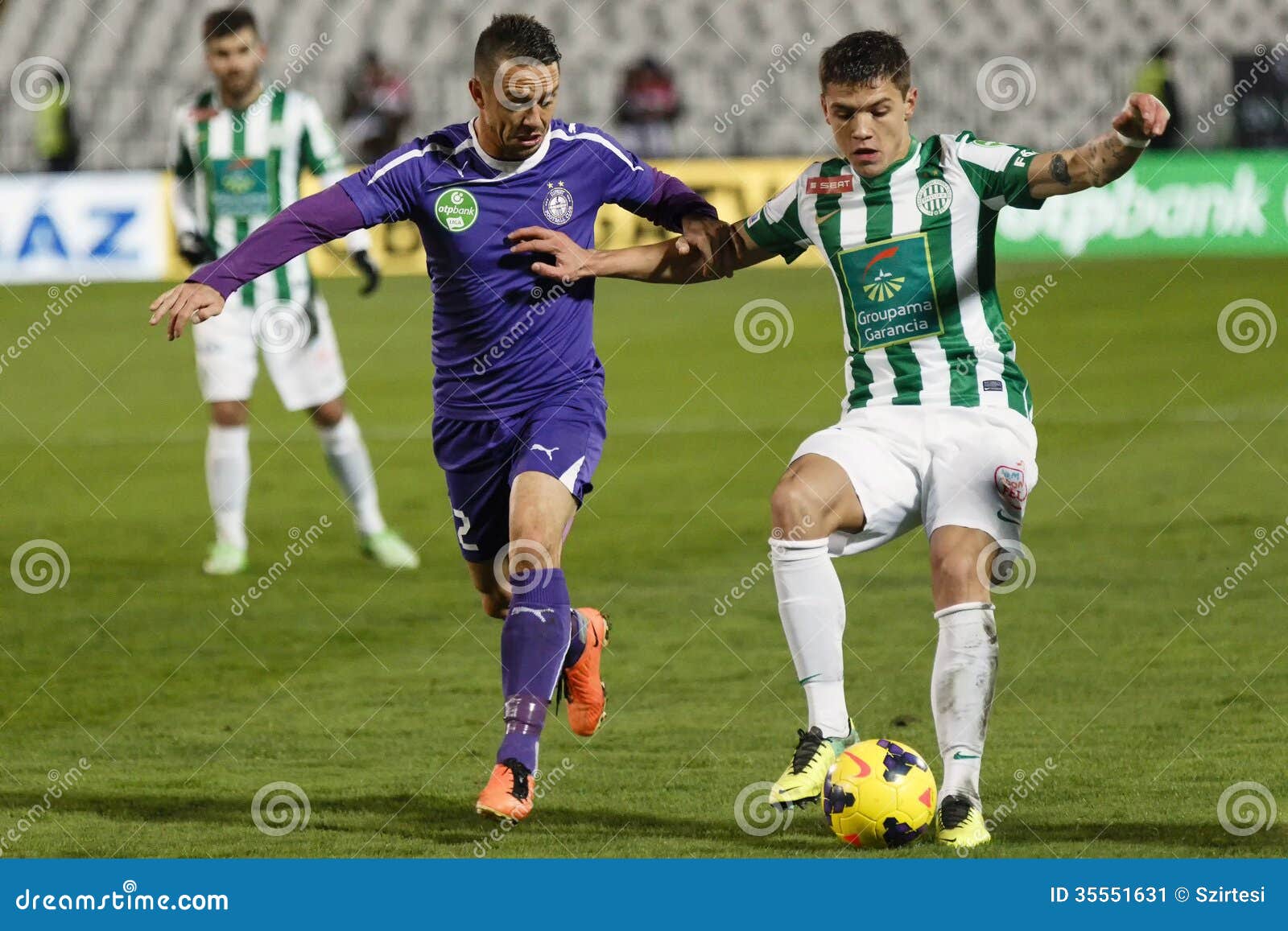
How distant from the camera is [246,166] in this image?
9.67 m

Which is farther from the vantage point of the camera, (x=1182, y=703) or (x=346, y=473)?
(x=346, y=473)

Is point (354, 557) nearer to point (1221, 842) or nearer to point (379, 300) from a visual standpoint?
point (1221, 842)

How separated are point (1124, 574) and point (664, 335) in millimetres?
10215

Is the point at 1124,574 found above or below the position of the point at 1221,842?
above

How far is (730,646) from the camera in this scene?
787cm

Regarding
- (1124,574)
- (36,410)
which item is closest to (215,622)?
(1124,574)

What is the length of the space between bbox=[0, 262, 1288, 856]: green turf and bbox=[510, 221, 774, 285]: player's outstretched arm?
1486mm
